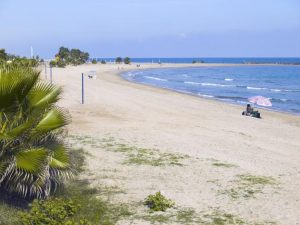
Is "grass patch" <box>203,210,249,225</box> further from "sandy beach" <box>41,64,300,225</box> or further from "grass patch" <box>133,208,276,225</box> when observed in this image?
"sandy beach" <box>41,64,300,225</box>

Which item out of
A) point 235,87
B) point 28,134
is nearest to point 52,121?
point 28,134

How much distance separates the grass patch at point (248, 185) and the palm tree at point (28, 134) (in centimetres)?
307

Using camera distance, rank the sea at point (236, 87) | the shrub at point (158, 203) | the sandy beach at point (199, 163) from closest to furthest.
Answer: the shrub at point (158, 203) → the sandy beach at point (199, 163) → the sea at point (236, 87)

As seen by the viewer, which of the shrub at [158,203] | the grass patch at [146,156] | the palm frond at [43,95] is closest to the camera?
the palm frond at [43,95]

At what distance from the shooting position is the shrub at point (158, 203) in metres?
7.43

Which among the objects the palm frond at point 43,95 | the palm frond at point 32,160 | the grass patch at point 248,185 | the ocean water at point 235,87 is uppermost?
the palm frond at point 43,95

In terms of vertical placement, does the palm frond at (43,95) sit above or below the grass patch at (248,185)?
above

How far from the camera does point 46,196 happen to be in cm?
733

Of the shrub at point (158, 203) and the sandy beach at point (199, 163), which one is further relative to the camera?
the sandy beach at point (199, 163)

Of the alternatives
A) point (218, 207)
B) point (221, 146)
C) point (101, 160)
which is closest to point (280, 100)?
Answer: point (221, 146)

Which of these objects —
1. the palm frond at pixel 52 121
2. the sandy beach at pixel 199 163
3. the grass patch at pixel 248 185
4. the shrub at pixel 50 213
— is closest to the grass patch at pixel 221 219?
the sandy beach at pixel 199 163

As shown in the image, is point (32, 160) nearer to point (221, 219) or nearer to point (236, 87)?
point (221, 219)

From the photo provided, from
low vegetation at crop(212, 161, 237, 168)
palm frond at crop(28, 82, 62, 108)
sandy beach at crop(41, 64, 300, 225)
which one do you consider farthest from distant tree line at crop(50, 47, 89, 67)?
palm frond at crop(28, 82, 62, 108)

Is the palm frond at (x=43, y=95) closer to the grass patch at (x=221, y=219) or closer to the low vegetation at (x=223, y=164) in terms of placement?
the grass patch at (x=221, y=219)
